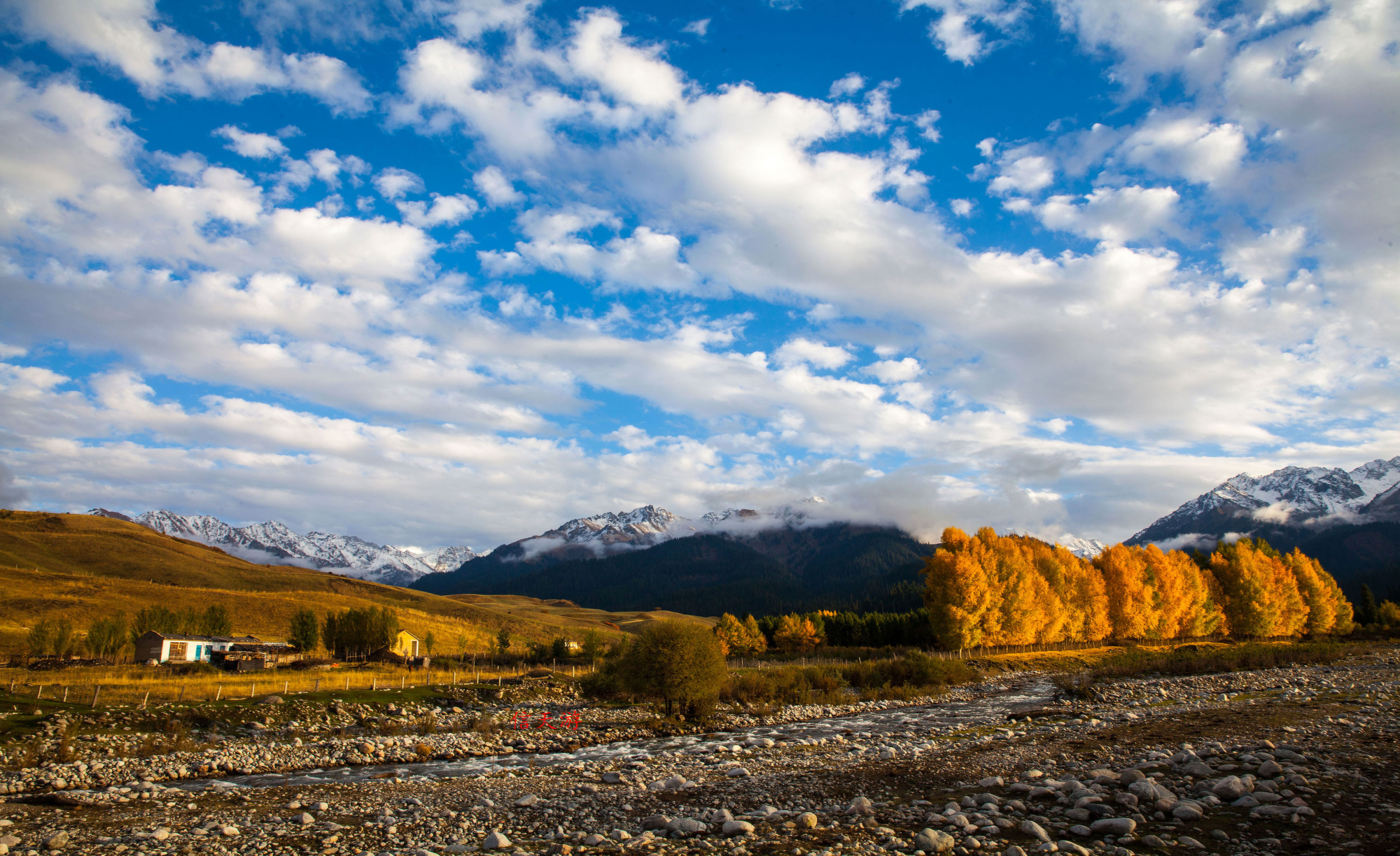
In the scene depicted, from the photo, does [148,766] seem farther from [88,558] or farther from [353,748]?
[88,558]

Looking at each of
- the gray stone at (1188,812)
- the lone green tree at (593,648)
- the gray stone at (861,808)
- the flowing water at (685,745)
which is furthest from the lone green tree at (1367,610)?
the gray stone at (861,808)

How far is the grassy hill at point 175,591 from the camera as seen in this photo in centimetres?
8956

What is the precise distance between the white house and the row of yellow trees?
6882 centimetres

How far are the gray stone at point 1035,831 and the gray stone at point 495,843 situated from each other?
881 cm

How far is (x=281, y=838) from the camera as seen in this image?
1343 centimetres

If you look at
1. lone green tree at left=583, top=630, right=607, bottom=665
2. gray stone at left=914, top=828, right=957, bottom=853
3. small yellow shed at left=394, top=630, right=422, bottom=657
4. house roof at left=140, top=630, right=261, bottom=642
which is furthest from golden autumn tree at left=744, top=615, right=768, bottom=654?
gray stone at left=914, top=828, right=957, bottom=853

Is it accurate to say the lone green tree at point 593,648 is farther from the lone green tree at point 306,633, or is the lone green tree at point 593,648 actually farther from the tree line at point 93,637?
the tree line at point 93,637

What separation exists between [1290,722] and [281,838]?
2763 cm

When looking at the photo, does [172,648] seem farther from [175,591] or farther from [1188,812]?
[1188,812]

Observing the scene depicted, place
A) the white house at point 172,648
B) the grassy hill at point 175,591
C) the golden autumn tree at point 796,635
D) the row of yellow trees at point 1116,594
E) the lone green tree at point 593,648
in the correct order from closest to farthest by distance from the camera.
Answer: the row of yellow trees at point 1116,594 < the white house at point 172,648 < the lone green tree at point 593,648 < the grassy hill at point 175,591 < the golden autumn tree at point 796,635

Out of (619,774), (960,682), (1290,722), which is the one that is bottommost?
(960,682)

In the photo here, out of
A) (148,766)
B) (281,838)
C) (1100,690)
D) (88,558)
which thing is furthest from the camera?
(88,558)

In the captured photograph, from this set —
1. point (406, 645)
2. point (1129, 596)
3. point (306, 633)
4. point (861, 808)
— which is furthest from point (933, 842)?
point (406, 645)

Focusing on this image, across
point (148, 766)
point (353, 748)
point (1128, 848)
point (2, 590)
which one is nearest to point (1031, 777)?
point (1128, 848)
